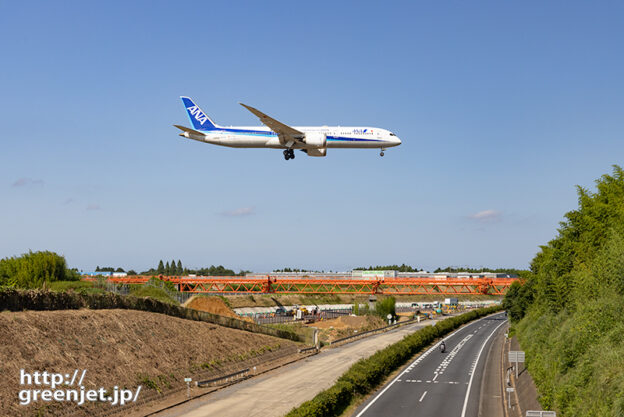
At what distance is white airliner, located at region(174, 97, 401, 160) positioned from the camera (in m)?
51.9

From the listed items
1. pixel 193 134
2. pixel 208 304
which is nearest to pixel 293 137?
pixel 193 134

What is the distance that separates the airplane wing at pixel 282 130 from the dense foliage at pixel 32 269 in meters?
32.2

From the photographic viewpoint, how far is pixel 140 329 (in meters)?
45.5

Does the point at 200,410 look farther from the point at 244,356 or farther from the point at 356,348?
the point at 356,348

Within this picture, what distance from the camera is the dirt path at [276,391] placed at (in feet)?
119

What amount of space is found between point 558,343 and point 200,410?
2371 cm

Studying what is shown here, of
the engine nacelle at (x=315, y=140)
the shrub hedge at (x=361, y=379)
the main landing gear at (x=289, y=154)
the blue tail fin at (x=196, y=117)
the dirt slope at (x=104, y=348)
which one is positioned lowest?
the shrub hedge at (x=361, y=379)

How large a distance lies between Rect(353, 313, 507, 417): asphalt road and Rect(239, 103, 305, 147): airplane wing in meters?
23.8

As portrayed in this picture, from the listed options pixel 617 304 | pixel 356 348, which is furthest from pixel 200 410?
pixel 356 348

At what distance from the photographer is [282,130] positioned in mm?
52406

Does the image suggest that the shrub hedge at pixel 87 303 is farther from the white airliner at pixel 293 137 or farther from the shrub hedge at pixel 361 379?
the white airliner at pixel 293 137

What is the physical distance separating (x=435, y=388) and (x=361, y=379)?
765 centimetres

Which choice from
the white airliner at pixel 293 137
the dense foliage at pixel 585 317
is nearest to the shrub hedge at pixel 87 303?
the white airliner at pixel 293 137

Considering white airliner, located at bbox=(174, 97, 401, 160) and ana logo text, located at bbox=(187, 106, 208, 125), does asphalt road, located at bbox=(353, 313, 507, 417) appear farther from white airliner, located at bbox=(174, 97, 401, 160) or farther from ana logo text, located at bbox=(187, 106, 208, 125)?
ana logo text, located at bbox=(187, 106, 208, 125)
